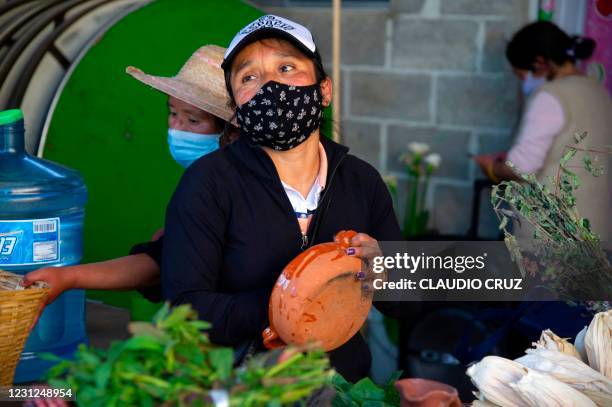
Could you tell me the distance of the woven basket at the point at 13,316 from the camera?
4.72ft

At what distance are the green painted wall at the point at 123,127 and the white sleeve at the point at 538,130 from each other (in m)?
1.31

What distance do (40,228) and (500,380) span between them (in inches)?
39.1

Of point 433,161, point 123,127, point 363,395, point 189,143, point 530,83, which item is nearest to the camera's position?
point 363,395

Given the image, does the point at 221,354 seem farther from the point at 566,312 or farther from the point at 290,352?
the point at 566,312

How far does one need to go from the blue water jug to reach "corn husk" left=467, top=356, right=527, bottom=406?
0.97 meters

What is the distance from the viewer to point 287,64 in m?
1.68

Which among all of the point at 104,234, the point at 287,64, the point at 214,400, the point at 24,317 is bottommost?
the point at 104,234

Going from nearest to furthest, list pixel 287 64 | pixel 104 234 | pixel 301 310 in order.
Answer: pixel 301 310, pixel 287 64, pixel 104 234

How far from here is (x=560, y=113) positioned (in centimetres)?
329

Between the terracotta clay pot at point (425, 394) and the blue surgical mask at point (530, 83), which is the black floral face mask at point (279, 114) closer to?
the terracotta clay pot at point (425, 394)

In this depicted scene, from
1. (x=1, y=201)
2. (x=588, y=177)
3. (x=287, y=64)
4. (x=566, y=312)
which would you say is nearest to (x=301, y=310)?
(x=287, y=64)

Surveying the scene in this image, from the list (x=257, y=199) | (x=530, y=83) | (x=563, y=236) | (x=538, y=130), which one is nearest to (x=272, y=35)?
(x=257, y=199)

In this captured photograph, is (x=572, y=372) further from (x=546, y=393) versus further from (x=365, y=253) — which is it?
(x=365, y=253)

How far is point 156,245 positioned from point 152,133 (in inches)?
39.0
